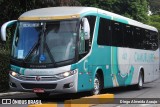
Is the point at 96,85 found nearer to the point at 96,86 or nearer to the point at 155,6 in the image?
the point at 96,86

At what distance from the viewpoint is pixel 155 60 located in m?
25.9

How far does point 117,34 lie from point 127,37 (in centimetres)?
148

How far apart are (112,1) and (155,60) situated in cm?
1113

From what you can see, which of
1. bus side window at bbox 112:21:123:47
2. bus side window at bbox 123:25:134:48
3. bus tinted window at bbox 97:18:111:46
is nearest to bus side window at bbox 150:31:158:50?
bus side window at bbox 123:25:134:48

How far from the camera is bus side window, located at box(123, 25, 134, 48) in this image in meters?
20.2

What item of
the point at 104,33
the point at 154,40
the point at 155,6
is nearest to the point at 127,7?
the point at 154,40

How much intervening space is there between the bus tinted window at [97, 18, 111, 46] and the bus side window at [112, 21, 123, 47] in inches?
Result: 24.5

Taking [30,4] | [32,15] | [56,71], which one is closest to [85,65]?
[56,71]

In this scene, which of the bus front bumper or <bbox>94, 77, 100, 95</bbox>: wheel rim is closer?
the bus front bumper

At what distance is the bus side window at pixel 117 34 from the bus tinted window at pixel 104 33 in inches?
24.5

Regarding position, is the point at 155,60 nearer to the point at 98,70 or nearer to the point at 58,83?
the point at 98,70

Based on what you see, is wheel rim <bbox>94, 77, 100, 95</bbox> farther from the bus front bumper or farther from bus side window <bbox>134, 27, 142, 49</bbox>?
bus side window <bbox>134, 27, 142, 49</bbox>

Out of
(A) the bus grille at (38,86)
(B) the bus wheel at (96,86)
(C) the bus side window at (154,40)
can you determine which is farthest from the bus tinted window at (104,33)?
(C) the bus side window at (154,40)

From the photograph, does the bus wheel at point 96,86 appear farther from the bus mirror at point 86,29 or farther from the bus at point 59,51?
the bus mirror at point 86,29
